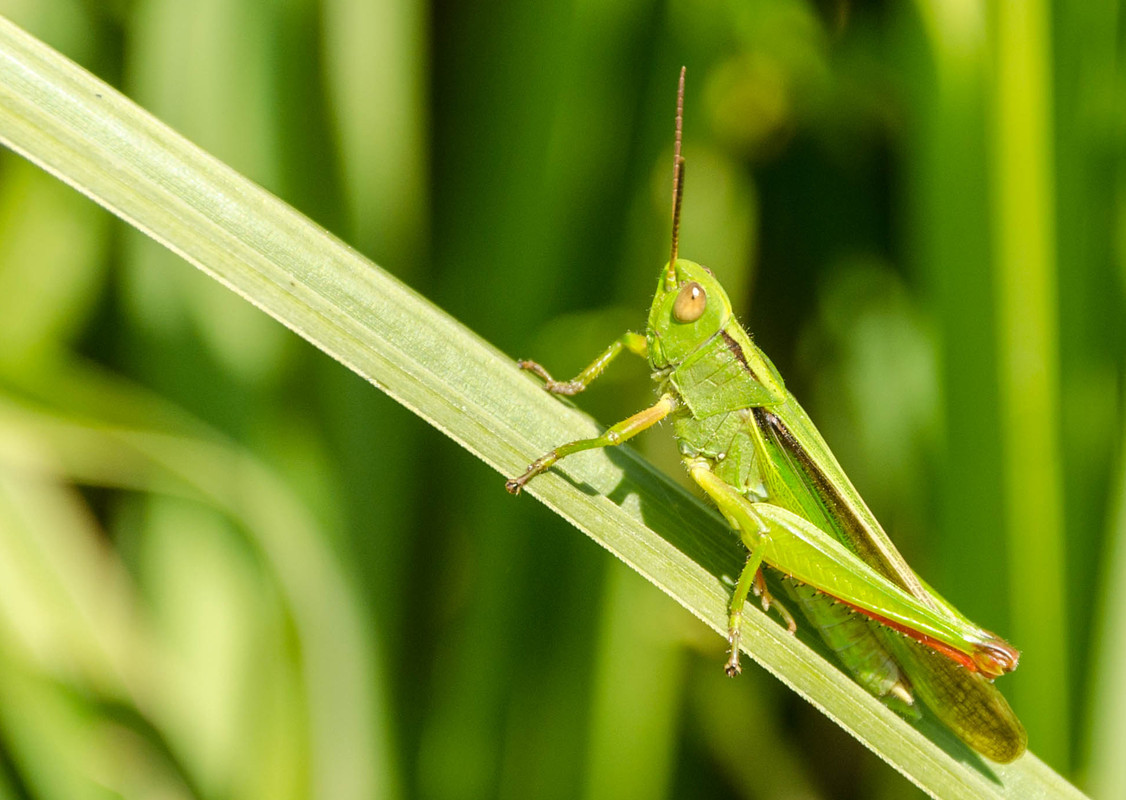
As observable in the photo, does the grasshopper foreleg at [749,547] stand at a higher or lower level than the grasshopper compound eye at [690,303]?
lower

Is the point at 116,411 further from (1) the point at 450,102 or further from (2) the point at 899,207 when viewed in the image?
(2) the point at 899,207

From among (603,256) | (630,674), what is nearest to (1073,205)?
(603,256)

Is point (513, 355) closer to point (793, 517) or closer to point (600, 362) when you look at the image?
point (600, 362)

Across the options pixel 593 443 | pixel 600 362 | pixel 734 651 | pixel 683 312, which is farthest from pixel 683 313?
pixel 734 651

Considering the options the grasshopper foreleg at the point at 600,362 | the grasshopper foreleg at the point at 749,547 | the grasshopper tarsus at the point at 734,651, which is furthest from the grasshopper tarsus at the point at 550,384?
the grasshopper tarsus at the point at 734,651

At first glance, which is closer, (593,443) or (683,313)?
(593,443)

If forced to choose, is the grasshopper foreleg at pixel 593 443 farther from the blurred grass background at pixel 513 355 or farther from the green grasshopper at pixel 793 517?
the blurred grass background at pixel 513 355

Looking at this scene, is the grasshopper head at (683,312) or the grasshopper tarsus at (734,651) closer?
the grasshopper tarsus at (734,651)
